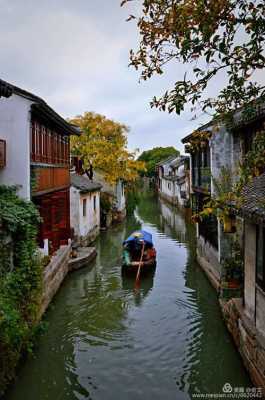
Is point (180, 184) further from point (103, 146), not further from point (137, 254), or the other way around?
point (137, 254)

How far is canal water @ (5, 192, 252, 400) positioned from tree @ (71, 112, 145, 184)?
14700 mm

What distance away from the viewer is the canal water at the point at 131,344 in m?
8.16

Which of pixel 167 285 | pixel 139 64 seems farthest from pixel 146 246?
pixel 139 64

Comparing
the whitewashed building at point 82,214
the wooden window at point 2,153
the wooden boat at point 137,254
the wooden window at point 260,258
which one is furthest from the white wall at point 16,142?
the whitewashed building at point 82,214

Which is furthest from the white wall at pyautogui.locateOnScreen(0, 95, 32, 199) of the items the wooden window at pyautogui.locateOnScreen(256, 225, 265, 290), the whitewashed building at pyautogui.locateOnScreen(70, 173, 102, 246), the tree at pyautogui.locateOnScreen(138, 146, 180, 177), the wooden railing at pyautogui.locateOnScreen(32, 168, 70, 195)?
the tree at pyautogui.locateOnScreen(138, 146, 180, 177)

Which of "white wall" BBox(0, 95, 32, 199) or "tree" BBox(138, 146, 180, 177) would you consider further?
"tree" BBox(138, 146, 180, 177)

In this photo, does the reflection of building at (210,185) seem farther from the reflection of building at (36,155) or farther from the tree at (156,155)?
the tree at (156,155)

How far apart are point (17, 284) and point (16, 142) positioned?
5183 millimetres

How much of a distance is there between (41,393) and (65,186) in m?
11.8

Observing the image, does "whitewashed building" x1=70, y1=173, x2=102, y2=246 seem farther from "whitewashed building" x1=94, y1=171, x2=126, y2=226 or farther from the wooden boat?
"whitewashed building" x1=94, y1=171, x2=126, y2=226

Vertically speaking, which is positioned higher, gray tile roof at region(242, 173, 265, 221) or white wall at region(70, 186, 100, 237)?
gray tile roof at region(242, 173, 265, 221)

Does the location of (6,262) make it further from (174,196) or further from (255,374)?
(174,196)

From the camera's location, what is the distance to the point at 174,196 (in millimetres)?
51000

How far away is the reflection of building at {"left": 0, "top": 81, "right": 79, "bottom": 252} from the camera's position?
1197 centimetres
